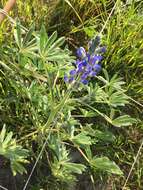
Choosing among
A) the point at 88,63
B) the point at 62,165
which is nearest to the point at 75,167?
the point at 62,165

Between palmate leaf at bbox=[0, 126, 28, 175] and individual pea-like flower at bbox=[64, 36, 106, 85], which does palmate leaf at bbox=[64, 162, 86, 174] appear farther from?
individual pea-like flower at bbox=[64, 36, 106, 85]

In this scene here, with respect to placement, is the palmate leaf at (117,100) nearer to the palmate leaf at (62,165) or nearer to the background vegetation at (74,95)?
the background vegetation at (74,95)

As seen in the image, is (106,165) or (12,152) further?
(106,165)

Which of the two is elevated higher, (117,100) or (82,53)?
(82,53)

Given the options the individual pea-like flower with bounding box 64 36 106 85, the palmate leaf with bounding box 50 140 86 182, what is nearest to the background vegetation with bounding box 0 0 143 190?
the palmate leaf with bounding box 50 140 86 182

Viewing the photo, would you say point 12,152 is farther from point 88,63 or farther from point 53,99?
point 88,63

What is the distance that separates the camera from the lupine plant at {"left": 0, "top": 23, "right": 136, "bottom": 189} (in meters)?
1.42

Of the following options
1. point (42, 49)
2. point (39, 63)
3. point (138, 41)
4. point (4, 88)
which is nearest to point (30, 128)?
point (4, 88)

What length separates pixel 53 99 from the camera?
148 centimetres

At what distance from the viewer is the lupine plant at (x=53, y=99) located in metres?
1.42

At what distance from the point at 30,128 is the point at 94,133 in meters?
0.25

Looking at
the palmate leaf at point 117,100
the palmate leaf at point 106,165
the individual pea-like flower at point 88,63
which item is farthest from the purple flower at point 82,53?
the palmate leaf at point 106,165

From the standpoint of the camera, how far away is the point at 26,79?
1.75m

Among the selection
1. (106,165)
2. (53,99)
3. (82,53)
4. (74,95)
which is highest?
(82,53)
